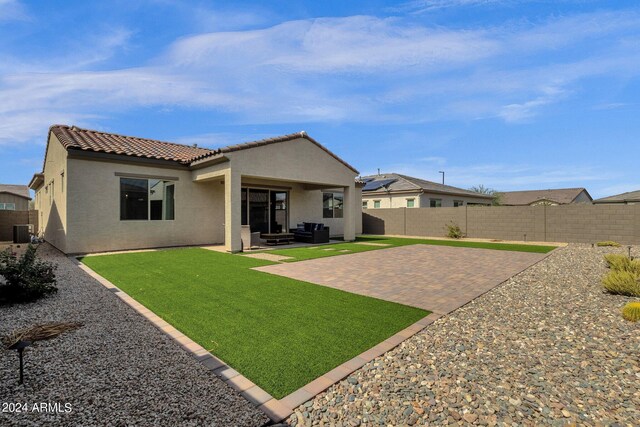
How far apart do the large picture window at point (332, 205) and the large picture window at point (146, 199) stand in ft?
29.8

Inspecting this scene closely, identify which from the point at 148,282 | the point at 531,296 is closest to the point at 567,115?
the point at 531,296

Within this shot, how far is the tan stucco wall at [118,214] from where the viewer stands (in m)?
10.9

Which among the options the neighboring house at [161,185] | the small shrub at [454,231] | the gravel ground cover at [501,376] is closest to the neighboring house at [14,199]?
the neighboring house at [161,185]

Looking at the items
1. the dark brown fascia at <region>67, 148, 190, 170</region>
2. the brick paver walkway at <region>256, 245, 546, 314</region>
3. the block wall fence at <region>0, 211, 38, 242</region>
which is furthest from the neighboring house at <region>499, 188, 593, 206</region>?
the block wall fence at <region>0, 211, 38, 242</region>

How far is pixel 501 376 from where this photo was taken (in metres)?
2.98

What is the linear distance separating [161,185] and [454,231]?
16939mm

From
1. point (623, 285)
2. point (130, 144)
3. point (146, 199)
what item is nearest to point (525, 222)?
point (623, 285)

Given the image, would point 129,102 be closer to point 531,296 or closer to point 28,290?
point 28,290

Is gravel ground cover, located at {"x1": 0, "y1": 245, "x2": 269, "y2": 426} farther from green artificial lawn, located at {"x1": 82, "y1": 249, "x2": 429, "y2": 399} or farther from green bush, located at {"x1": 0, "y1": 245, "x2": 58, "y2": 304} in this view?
green bush, located at {"x1": 0, "y1": 245, "x2": 58, "y2": 304}

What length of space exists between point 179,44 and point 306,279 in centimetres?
935

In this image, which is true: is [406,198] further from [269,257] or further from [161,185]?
[161,185]

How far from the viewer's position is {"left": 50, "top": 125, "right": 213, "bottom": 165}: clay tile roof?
36.8 ft

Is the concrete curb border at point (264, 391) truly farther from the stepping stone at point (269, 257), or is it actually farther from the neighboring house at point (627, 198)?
the neighboring house at point (627, 198)

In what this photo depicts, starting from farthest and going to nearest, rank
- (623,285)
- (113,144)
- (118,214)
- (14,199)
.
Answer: (14,199), (113,144), (118,214), (623,285)
